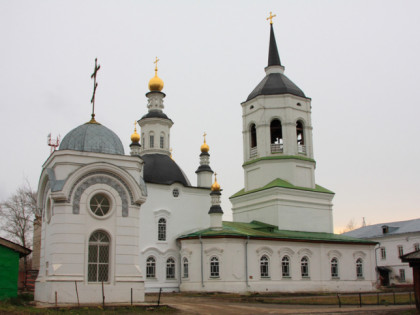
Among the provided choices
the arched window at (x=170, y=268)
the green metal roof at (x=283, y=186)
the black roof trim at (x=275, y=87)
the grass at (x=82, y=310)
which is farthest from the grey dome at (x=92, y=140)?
the black roof trim at (x=275, y=87)

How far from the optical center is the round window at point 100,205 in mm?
17641

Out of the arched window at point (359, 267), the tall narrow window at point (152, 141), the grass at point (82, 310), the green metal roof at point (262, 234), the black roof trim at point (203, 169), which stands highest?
the tall narrow window at point (152, 141)

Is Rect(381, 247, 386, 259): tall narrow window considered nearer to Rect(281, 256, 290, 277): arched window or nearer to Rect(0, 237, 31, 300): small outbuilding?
Rect(281, 256, 290, 277): arched window

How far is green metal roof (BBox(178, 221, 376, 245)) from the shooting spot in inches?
1093

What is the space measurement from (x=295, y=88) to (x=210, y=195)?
11.6 m

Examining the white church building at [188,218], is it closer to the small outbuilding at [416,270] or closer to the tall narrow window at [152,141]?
the tall narrow window at [152,141]

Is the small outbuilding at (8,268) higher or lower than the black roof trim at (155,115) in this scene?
lower

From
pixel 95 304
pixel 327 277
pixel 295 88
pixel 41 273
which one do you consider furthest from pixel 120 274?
pixel 295 88

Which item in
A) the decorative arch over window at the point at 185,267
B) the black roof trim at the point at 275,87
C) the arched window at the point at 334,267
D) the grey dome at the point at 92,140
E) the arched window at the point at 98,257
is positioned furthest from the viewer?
the black roof trim at the point at 275,87

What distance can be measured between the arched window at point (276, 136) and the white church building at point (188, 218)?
7 centimetres

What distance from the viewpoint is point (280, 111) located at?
114 feet

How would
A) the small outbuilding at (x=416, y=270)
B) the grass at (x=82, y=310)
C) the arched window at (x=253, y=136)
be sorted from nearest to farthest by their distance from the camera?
1. the grass at (x=82, y=310)
2. the small outbuilding at (x=416, y=270)
3. the arched window at (x=253, y=136)

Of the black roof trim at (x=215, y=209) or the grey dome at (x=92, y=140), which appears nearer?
the grey dome at (x=92, y=140)

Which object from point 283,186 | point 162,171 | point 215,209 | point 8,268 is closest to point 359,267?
point 283,186
